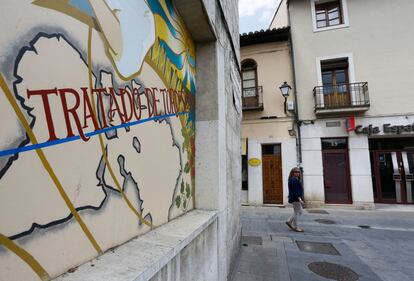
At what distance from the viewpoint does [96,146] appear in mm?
1494

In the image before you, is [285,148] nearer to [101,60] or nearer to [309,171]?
[309,171]

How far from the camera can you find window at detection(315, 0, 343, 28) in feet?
38.2

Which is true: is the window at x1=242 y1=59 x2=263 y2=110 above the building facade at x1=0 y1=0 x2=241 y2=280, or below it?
above

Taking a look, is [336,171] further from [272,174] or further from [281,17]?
[281,17]

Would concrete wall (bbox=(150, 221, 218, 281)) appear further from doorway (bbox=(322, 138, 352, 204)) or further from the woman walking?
doorway (bbox=(322, 138, 352, 204))

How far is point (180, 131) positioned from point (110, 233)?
4.81 ft

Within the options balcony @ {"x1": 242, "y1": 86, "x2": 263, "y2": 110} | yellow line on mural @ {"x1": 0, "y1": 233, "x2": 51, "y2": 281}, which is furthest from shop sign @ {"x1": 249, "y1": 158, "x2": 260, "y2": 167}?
yellow line on mural @ {"x1": 0, "y1": 233, "x2": 51, "y2": 281}

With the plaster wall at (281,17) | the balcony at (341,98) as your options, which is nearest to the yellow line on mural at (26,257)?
the balcony at (341,98)

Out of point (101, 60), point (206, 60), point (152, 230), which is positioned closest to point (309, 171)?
point (206, 60)

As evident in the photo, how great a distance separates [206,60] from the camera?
11.5ft

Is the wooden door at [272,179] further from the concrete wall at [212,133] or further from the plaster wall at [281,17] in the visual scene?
the concrete wall at [212,133]

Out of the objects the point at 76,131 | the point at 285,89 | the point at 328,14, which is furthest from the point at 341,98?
the point at 76,131

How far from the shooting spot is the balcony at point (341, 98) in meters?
10.5

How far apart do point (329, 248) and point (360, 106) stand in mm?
7193
